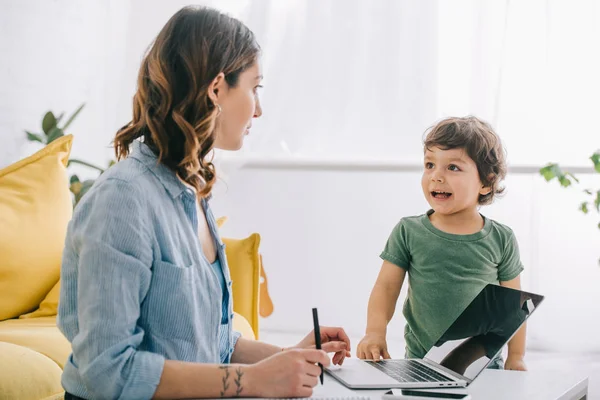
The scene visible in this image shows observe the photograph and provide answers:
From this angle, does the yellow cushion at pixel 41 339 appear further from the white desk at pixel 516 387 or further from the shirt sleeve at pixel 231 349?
the white desk at pixel 516 387

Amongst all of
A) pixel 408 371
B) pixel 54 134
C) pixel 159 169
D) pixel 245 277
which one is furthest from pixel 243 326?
pixel 54 134

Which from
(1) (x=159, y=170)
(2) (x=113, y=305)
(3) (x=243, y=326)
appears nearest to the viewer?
(2) (x=113, y=305)

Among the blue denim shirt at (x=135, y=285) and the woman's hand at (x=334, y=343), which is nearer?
the blue denim shirt at (x=135, y=285)

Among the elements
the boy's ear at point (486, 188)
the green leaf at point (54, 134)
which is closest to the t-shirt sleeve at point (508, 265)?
the boy's ear at point (486, 188)

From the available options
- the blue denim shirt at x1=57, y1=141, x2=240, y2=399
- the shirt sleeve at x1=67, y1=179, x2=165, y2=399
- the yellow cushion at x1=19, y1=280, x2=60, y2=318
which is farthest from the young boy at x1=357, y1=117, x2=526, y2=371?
the yellow cushion at x1=19, y1=280, x2=60, y2=318

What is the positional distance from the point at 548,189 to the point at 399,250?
1.69m

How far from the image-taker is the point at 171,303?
0.96 meters

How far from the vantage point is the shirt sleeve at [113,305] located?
0.87 meters

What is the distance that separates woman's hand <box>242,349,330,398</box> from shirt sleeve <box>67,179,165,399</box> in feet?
0.39

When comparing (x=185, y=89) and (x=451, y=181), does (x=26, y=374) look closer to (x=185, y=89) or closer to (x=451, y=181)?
(x=185, y=89)

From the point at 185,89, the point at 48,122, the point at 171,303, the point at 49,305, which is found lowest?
the point at 49,305

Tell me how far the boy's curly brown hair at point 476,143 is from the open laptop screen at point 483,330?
56cm

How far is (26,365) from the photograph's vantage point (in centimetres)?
151

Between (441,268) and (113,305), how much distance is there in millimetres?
929
